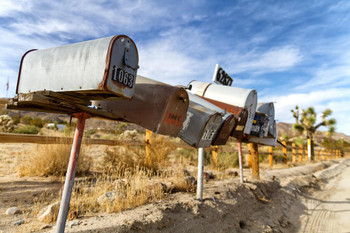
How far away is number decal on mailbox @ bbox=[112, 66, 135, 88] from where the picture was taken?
163 centimetres

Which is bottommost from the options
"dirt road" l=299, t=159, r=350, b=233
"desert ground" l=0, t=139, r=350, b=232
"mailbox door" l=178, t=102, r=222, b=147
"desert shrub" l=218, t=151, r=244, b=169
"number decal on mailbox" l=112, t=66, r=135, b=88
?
"dirt road" l=299, t=159, r=350, b=233

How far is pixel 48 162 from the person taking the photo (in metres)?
5.07

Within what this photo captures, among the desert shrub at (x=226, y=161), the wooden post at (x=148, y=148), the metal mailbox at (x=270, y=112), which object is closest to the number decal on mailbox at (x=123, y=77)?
the metal mailbox at (x=270, y=112)

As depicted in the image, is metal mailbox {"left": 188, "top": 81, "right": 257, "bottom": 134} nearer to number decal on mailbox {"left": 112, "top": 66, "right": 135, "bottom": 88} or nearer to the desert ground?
the desert ground

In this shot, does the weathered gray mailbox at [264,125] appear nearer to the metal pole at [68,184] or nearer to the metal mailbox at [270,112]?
the metal mailbox at [270,112]

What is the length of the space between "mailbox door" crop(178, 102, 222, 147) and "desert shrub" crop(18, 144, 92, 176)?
134 inches

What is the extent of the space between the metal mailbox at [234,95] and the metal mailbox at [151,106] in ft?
6.03

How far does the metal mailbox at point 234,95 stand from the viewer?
4.09 metres

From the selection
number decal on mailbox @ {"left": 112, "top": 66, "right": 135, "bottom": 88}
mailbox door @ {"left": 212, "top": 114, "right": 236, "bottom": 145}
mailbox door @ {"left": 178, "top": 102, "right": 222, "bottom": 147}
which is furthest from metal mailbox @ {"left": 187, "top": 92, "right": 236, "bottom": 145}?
number decal on mailbox @ {"left": 112, "top": 66, "right": 135, "bottom": 88}

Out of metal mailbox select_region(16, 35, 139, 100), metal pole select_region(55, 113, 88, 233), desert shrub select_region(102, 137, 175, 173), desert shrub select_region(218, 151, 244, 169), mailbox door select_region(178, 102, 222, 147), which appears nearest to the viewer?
metal mailbox select_region(16, 35, 139, 100)

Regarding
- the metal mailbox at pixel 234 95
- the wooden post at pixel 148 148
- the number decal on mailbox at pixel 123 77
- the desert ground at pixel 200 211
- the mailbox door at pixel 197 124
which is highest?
the metal mailbox at pixel 234 95

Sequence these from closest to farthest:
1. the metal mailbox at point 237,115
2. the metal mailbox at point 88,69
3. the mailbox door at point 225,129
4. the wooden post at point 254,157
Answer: the metal mailbox at point 88,69 → the mailbox door at point 225,129 → the metal mailbox at point 237,115 → the wooden post at point 254,157

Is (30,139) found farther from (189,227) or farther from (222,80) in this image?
(222,80)

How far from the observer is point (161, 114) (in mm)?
2332
